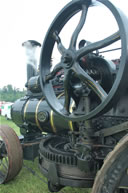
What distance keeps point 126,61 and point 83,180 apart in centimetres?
95

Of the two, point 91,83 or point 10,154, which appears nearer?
point 91,83

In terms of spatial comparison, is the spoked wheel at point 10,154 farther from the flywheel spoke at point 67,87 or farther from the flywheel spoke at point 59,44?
the flywheel spoke at point 59,44

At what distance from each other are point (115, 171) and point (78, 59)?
78cm

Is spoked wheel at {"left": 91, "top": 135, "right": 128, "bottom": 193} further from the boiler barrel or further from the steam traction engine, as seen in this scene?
the boiler barrel

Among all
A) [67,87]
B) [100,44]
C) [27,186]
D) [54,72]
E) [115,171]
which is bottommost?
[27,186]

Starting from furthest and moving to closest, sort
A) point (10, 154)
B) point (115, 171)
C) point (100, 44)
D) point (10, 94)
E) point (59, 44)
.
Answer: point (10, 94) < point (10, 154) < point (59, 44) < point (100, 44) < point (115, 171)

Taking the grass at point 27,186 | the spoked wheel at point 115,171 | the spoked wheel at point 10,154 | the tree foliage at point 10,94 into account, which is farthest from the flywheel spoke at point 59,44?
the tree foliage at point 10,94

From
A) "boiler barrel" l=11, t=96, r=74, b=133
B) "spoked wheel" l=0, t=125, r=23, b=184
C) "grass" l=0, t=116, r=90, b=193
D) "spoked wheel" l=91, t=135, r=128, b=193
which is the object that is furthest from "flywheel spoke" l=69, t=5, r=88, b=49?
"grass" l=0, t=116, r=90, b=193

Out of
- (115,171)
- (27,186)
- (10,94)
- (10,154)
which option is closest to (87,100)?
(115,171)

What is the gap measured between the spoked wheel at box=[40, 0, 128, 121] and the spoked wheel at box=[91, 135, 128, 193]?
297 mm

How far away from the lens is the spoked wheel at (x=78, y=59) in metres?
1.17

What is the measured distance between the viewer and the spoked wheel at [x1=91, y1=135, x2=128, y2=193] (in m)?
1.01

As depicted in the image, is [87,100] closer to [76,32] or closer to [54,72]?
[54,72]

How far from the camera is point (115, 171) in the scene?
3.40ft
